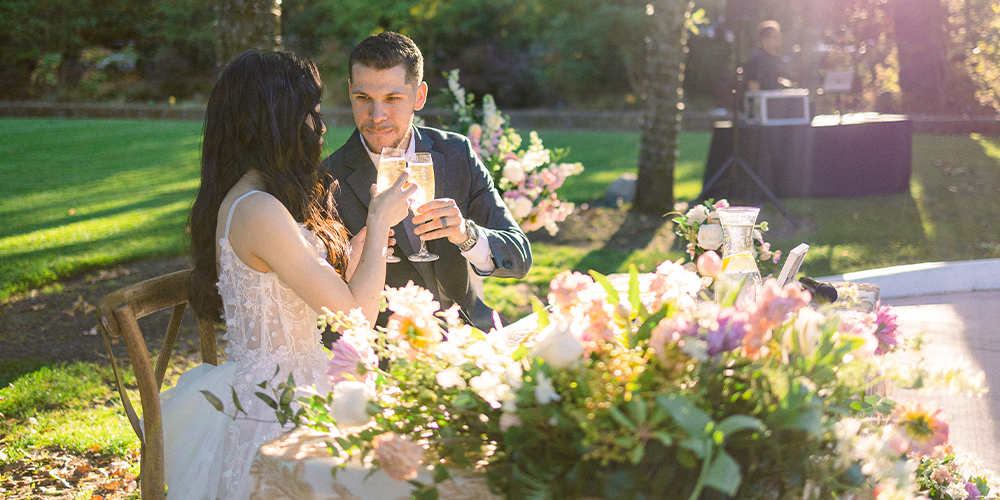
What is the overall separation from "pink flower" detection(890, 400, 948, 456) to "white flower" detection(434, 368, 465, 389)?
79 cm

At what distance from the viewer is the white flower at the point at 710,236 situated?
2.78 m

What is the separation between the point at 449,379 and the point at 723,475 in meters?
0.51

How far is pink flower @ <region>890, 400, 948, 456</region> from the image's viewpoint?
1311 mm

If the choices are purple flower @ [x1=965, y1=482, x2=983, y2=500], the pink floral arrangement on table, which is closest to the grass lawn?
the pink floral arrangement on table

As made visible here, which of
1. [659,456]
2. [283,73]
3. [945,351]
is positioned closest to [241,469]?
[283,73]

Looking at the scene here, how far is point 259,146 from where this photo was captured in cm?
249

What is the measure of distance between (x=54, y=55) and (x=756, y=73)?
16.9m

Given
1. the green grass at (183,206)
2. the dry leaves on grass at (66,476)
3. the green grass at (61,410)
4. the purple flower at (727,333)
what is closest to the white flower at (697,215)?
the purple flower at (727,333)

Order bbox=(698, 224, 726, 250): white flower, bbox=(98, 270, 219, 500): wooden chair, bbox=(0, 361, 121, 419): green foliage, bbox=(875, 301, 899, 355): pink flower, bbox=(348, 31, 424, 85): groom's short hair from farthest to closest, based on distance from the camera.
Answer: bbox=(0, 361, 121, 419): green foliage, bbox=(348, 31, 424, 85): groom's short hair, bbox=(698, 224, 726, 250): white flower, bbox=(98, 270, 219, 500): wooden chair, bbox=(875, 301, 899, 355): pink flower

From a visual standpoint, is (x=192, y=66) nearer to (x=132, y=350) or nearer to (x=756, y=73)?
(x=756, y=73)

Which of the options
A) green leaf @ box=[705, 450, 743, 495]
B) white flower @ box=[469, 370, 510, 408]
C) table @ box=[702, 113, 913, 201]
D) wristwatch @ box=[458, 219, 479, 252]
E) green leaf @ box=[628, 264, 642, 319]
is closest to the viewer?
green leaf @ box=[705, 450, 743, 495]

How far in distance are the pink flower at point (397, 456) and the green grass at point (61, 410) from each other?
318cm

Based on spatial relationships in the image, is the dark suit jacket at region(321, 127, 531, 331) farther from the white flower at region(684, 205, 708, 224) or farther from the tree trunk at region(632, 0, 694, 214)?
the tree trunk at region(632, 0, 694, 214)

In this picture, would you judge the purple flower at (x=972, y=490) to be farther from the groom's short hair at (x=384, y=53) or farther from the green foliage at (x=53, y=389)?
the green foliage at (x=53, y=389)
